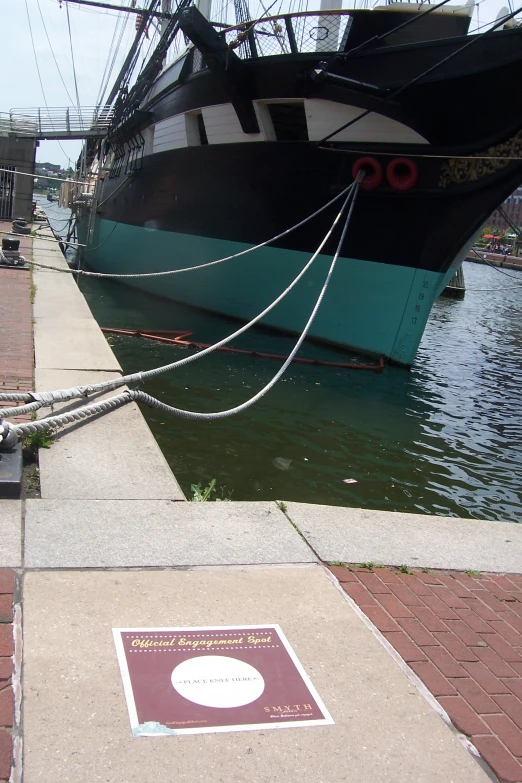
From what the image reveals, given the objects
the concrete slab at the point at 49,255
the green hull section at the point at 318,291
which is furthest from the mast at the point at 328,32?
the concrete slab at the point at 49,255

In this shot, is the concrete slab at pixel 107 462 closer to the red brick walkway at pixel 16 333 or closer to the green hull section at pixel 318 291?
the red brick walkway at pixel 16 333

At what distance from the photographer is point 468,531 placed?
4.39 metres

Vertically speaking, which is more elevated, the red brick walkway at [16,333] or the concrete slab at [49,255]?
the red brick walkway at [16,333]

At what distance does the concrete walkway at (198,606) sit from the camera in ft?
7.38

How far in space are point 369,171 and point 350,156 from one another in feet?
1.37

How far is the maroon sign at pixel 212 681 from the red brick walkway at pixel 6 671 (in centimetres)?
37

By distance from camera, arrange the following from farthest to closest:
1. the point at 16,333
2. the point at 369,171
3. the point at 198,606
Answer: the point at 369,171
the point at 16,333
the point at 198,606

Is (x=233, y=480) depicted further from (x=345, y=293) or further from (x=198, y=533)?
(x=345, y=293)

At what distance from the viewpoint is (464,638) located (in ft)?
10.3

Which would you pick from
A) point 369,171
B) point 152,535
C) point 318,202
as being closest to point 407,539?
point 152,535

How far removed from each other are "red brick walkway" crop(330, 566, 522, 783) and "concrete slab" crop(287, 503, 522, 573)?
0.36ft

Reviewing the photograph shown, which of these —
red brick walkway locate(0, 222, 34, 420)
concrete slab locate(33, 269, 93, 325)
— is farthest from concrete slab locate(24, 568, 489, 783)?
concrete slab locate(33, 269, 93, 325)

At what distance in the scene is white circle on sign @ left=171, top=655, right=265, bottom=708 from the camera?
2.50 m

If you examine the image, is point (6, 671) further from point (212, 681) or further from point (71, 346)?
point (71, 346)
